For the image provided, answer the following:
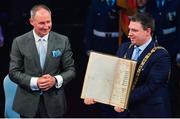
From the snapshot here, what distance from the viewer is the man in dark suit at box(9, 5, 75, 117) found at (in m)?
3.58

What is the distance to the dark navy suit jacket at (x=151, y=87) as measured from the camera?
3.56 metres

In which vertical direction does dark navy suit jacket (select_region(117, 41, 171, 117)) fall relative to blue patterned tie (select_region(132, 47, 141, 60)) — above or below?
below

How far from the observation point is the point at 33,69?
363 cm

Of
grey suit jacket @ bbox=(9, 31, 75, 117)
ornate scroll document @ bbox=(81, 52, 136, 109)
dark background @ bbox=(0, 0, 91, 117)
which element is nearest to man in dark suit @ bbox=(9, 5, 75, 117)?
grey suit jacket @ bbox=(9, 31, 75, 117)

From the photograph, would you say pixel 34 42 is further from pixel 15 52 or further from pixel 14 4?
pixel 14 4

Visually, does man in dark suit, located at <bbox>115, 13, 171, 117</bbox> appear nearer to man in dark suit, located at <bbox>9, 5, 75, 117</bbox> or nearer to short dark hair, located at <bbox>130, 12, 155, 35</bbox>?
short dark hair, located at <bbox>130, 12, 155, 35</bbox>

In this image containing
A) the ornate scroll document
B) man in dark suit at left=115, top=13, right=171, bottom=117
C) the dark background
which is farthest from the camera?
the dark background

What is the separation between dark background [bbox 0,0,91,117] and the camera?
5.71 m

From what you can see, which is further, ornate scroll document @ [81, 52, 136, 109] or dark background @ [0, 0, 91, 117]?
dark background @ [0, 0, 91, 117]

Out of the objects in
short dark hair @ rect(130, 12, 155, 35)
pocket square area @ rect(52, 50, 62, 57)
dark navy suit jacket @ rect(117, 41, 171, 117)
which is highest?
short dark hair @ rect(130, 12, 155, 35)

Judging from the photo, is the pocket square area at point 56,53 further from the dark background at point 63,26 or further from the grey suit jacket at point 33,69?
the dark background at point 63,26

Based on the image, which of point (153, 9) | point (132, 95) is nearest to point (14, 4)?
point (153, 9)

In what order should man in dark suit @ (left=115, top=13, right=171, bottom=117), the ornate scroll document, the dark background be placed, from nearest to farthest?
the ornate scroll document, man in dark suit @ (left=115, top=13, right=171, bottom=117), the dark background

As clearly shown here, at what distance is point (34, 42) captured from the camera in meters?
3.64
